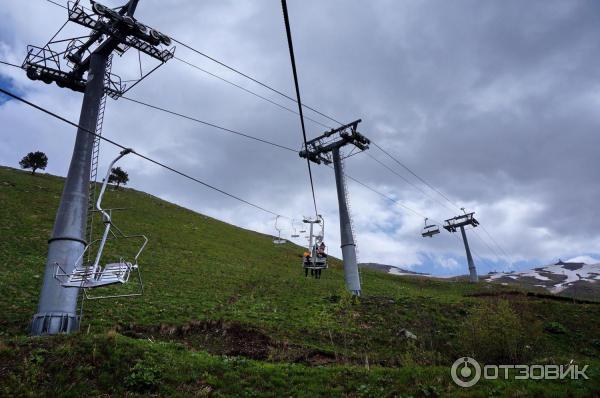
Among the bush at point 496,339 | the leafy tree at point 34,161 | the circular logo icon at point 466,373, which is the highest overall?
the leafy tree at point 34,161

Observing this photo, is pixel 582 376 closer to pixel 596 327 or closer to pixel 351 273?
pixel 596 327

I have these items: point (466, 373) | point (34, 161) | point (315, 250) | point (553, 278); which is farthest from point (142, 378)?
point (553, 278)

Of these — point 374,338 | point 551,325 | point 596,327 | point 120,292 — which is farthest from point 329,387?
point 596,327

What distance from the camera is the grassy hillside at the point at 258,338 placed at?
49.3 ft

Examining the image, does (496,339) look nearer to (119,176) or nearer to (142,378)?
(142,378)

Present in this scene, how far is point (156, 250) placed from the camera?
47562mm

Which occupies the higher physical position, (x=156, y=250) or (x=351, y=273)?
(x=156, y=250)

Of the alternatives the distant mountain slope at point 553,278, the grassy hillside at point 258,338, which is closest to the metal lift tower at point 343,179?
the grassy hillside at point 258,338

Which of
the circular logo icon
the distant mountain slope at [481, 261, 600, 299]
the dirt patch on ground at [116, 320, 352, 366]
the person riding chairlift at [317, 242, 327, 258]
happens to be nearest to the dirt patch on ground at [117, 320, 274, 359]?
the dirt patch on ground at [116, 320, 352, 366]

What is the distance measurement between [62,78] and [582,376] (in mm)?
28647

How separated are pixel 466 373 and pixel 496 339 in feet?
15.4

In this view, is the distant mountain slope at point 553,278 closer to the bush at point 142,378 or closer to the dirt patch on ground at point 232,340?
the dirt patch on ground at point 232,340

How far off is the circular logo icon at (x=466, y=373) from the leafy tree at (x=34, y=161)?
8299 cm

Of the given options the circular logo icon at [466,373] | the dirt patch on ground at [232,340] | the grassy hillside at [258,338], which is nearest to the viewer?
the grassy hillside at [258,338]
